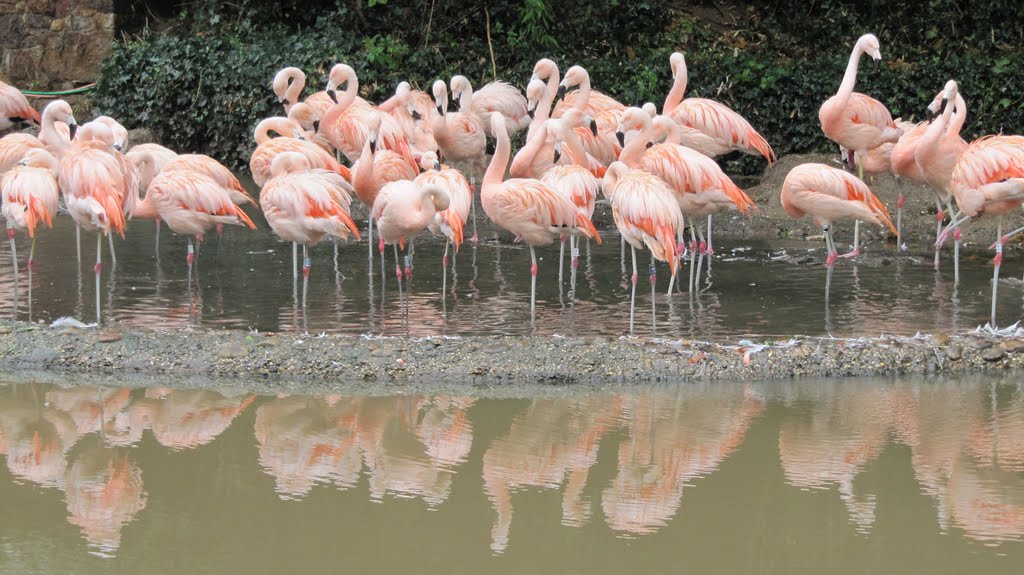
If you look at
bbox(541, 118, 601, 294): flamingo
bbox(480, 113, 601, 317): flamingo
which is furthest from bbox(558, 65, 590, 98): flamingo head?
bbox(480, 113, 601, 317): flamingo

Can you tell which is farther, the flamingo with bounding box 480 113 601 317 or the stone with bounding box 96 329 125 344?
the flamingo with bounding box 480 113 601 317

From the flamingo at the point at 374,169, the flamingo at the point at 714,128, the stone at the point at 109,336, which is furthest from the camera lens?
the flamingo at the point at 714,128

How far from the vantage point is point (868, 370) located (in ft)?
19.1

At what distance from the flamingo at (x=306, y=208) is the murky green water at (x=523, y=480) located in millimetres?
1959

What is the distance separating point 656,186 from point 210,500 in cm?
358

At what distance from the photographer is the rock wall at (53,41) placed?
15492mm

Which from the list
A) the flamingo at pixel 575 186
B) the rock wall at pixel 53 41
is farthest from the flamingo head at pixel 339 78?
the rock wall at pixel 53 41

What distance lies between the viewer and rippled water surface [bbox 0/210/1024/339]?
6.86 meters

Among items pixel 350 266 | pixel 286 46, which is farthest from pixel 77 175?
pixel 286 46

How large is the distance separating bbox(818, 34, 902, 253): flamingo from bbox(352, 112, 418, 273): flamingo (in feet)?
10.1

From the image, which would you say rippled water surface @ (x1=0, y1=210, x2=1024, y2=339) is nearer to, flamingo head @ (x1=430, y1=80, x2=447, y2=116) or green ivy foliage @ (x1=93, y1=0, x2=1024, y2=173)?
flamingo head @ (x1=430, y1=80, x2=447, y2=116)

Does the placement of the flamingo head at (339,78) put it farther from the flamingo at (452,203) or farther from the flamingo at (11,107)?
the flamingo at (11,107)

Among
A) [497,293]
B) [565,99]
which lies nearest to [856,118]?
[565,99]

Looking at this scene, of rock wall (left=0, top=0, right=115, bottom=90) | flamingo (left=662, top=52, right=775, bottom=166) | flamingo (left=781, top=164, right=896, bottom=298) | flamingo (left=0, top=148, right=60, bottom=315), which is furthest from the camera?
rock wall (left=0, top=0, right=115, bottom=90)
